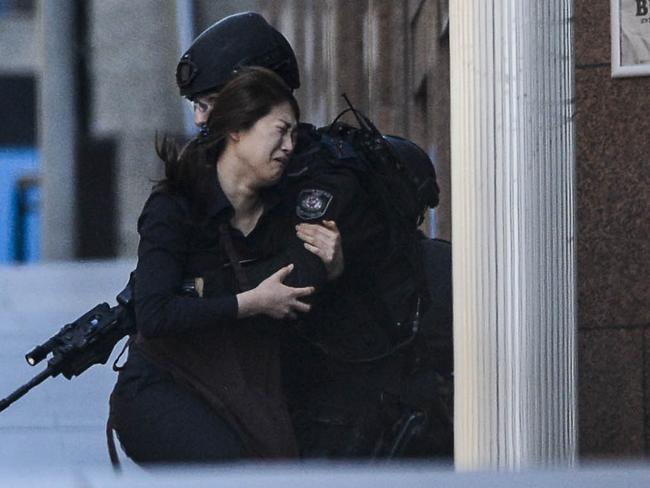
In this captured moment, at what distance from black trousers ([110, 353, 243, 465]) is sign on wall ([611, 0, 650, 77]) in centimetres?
223

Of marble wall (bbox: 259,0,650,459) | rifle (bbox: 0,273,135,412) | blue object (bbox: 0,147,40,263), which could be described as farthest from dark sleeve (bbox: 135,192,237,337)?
blue object (bbox: 0,147,40,263)

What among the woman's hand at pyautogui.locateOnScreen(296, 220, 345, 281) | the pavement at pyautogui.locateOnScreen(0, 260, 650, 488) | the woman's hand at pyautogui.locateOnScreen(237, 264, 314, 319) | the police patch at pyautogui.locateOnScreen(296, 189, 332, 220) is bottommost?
the pavement at pyautogui.locateOnScreen(0, 260, 650, 488)

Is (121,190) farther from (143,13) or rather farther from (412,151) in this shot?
(412,151)

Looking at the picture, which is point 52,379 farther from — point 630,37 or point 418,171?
point 418,171

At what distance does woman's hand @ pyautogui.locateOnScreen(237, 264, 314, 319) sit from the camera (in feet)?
13.2

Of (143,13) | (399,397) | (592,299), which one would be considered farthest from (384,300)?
(143,13)

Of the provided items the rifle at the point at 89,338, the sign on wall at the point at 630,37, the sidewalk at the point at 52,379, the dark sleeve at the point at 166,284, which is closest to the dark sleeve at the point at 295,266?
the dark sleeve at the point at 166,284

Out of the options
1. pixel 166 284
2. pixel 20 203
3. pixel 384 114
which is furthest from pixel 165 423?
pixel 20 203

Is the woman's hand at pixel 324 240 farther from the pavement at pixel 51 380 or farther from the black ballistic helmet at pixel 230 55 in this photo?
the pavement at pixel 51 380

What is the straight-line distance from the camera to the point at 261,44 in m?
4.41

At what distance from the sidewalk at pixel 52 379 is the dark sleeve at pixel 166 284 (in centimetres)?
290

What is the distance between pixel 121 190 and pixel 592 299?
2442 millimetres

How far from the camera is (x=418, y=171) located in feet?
14.1

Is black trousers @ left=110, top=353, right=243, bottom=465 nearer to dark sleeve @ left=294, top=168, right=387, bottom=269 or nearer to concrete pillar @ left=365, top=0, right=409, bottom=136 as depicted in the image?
dark sleeve @ left=294, top=168, right=387, bottom=269
